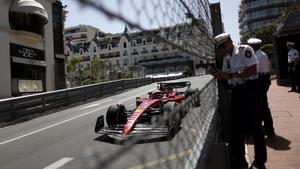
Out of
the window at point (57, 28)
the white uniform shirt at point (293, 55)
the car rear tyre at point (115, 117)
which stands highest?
the window at point (57, 28)

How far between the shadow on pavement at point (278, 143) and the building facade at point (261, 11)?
290 feet

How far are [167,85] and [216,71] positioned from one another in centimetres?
710

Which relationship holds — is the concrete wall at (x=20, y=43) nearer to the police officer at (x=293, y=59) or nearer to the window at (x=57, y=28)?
the window at (x=57, y=28)

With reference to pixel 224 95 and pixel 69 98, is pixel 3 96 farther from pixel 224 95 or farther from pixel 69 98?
pixel 224 95

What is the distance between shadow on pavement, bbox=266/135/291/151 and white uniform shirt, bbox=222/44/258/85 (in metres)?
1.67

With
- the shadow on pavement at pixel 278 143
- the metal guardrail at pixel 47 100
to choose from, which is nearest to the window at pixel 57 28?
the metal guardrail at pixel 47 100

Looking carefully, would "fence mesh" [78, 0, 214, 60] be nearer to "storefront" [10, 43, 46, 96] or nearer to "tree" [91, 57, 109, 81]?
"storefront" [10, 43, 46, 96]

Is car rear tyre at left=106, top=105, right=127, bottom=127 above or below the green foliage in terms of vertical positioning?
below

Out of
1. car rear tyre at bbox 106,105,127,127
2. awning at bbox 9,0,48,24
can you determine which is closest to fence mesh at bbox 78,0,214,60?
awning at bbox 9,0,48,24

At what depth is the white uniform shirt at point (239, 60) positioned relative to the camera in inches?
194

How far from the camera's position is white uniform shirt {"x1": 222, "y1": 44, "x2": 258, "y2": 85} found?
4926 mm

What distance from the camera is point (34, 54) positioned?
93.3 feet

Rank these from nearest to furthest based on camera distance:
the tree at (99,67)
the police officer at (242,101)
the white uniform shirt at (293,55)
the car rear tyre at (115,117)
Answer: the police officer at (242,101)
the car rear tyre at (115,117)
the white uniform shirt at (293,55)
the tree at (99,67)

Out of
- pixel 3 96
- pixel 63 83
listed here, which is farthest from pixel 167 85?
pixel 63 83
